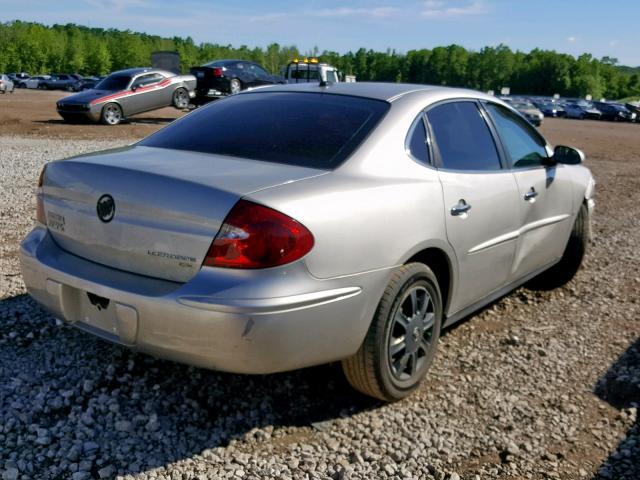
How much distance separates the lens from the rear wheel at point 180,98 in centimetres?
2019

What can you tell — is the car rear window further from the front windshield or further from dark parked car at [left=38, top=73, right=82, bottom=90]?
dark parked car at [left=38, top=73, right=82, bottom=90]

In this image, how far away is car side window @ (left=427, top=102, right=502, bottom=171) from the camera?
11.9ft

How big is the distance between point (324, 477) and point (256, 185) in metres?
1.24

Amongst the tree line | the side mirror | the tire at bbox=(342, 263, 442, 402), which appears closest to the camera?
the tire at bbox=(342, 263, 442, 402)

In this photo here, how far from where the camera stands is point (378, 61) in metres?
153

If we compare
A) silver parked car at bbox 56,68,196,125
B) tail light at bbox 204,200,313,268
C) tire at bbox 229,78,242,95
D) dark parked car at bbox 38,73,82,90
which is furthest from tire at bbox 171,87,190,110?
dark parked car at bbox 38,73,82,90

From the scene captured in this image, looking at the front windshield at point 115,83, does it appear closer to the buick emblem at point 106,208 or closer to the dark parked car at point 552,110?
the buick emblem at point 106,208

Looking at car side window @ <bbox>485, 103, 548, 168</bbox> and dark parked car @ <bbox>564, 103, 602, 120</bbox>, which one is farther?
dark parked car @ <bbox>564, 103, 602, 120</bbox>

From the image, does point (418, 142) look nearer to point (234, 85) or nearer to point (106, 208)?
point (106, 208)

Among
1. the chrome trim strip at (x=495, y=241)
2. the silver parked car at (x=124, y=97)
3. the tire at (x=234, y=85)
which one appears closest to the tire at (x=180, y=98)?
the silver parked car at (x=124, y=97)

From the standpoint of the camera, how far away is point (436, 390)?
3514 mm

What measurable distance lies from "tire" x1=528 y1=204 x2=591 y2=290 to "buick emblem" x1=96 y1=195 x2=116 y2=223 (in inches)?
147

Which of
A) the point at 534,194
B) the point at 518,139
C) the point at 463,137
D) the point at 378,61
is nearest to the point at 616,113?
the point at 518,139

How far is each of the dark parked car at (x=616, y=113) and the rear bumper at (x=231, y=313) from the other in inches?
2177
